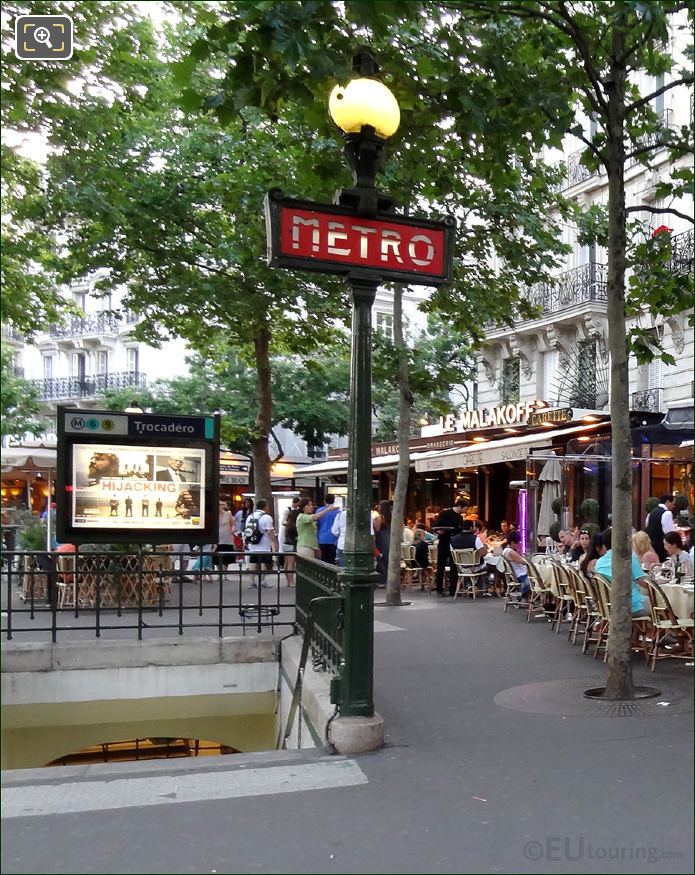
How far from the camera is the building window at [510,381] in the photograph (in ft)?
98.4

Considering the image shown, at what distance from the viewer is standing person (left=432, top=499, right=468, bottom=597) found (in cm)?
1631

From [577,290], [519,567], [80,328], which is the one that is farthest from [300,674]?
[577,290]

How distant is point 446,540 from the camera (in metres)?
16.4

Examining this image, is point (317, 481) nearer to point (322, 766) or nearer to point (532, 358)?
point (532, 358)

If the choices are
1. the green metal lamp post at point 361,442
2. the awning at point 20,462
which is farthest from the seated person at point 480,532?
the awning at point 20,462

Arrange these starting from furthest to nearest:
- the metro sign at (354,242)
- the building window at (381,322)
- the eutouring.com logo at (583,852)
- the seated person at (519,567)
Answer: the building window at (381,322), the seated person at (519,567), the metro sign at (354,242), the eutouring.com logo at (583,852)

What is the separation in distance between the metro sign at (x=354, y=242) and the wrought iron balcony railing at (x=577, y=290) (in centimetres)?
1928

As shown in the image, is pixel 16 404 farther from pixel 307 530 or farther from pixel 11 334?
pixel 307 530

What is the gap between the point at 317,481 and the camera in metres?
29.1

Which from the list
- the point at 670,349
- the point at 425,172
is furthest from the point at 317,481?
the point at 425,172

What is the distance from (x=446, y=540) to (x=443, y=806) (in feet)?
39.4

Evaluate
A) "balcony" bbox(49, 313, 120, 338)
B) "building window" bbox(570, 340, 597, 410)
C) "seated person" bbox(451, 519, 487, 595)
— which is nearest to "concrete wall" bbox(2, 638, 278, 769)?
"balcony" bbox(49, 313, 120, 338)

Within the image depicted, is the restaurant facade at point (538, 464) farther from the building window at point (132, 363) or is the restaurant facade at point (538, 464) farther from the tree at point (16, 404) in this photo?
the tree at point (16, 404)

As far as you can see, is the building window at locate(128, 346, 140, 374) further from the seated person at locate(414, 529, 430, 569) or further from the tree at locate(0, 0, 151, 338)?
the seated person at locate(414, 529, 430, 569)
